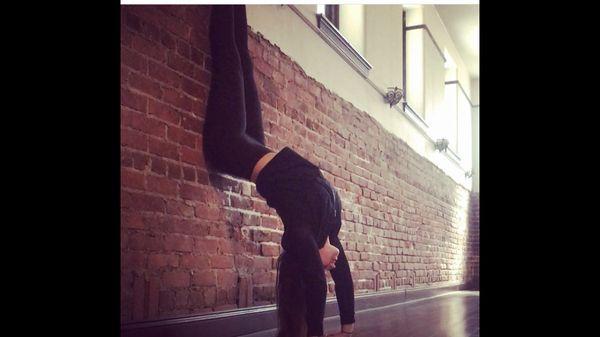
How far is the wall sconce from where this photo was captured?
2695 millimetres

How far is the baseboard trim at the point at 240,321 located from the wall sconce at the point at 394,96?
84cm

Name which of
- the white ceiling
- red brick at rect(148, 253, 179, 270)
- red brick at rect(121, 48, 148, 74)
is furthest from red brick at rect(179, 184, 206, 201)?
the white ceiling

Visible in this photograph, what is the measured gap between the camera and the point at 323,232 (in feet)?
7.88

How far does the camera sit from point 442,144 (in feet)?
8.55

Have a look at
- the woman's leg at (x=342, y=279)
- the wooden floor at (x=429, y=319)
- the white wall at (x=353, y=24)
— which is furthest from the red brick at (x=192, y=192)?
the white wall at (x=353, y=24)

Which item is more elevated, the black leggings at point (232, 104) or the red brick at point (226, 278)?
the black leggings at point (232, 104)

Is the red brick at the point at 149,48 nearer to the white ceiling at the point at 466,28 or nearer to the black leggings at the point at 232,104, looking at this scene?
the black leggings at the point at 232,104

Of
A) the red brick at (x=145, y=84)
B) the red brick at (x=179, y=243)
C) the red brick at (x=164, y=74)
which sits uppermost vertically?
the red brick at (x=164, y=74)

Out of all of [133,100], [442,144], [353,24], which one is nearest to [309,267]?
[442,144]

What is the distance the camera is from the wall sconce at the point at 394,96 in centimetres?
270

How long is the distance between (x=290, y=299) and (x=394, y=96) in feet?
3.39

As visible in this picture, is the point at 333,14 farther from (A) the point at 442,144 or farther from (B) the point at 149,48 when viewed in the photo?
(B) the point at 149,48
